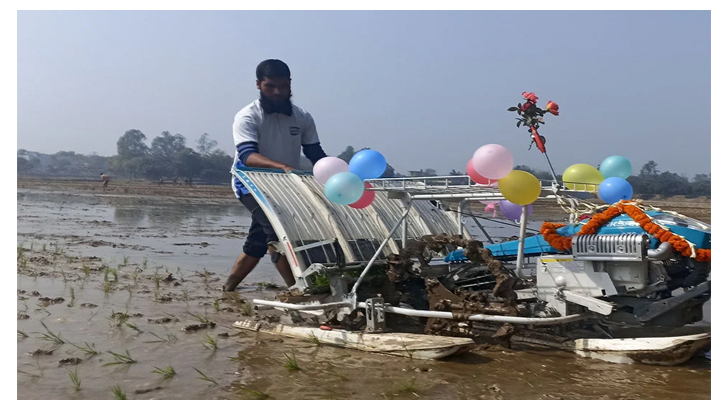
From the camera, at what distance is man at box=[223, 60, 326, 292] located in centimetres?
770

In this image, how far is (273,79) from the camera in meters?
8.03

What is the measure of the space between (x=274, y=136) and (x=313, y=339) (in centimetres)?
290

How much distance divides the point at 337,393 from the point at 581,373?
2020 mm

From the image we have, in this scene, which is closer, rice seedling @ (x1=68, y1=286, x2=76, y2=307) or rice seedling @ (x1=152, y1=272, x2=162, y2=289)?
rice seedling @ (x1=68, y1=286, x2=76, y2=307)

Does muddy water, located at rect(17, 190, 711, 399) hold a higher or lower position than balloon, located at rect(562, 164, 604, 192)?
lower

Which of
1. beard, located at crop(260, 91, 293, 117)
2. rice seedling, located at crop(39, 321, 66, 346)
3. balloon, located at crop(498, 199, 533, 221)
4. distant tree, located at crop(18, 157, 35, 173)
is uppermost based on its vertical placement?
distant tree, located at crop(18, 157, 35, 173)

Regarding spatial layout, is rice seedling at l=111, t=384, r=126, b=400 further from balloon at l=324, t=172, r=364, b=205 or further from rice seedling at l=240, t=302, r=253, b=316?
rice seedling at l=240, t=302, r=253, b=316

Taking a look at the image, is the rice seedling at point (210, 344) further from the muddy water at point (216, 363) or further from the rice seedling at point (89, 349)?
the rice seedling at point (89, 349)

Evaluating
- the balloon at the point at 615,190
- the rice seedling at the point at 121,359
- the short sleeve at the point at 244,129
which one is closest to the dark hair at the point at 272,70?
the short sleeve at the point at 244,129

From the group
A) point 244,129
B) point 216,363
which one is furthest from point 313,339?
point 244,129

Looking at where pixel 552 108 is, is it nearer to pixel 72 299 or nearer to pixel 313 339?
pixel 313 339

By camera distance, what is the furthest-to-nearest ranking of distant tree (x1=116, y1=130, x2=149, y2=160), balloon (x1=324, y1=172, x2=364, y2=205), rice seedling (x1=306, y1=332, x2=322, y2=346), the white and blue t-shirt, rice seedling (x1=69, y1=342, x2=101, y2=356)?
distant tree (x1=116, y1=130, x2=149, y2=160) < the white and blue t-shirt < rice seedling (x1=306, y1=332, x2=322, y2=346) < balloon (x1=324, y1=172, x2=364, y2=205) < rice seedling (x1=69, y1=342, x2=101, y2=356)

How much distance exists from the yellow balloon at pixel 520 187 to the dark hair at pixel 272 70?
3.57 metres

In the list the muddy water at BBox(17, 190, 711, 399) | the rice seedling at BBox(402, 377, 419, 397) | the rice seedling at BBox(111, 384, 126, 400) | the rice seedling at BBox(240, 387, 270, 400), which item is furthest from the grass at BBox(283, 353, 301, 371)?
the rice seedling at BBox(111, 384, 126, 400)
